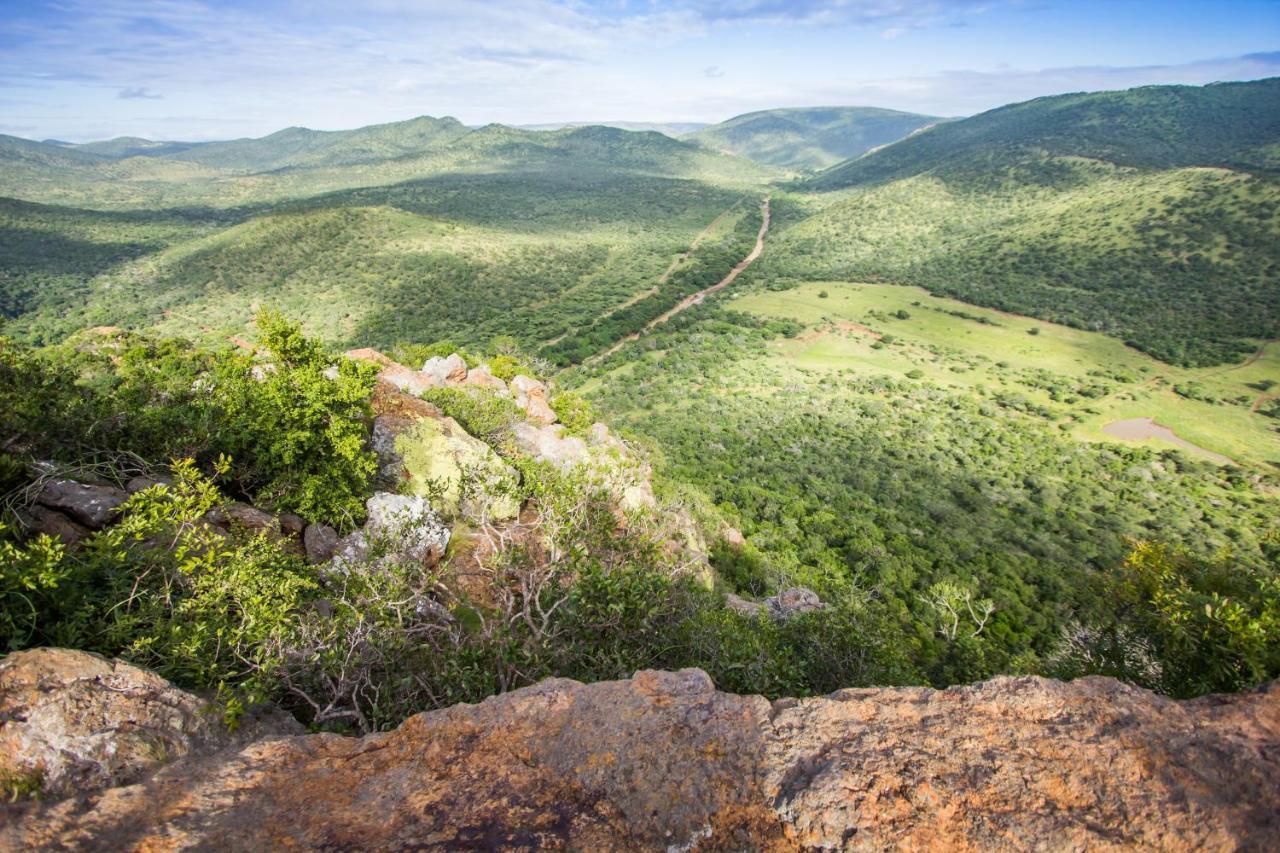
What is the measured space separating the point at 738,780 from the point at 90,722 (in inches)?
264

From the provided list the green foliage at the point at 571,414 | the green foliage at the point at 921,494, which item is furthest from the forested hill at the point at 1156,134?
the green foliage at the point at 571,414

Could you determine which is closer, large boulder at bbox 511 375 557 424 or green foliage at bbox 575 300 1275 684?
green foliage at bbox 575 300 1275 684

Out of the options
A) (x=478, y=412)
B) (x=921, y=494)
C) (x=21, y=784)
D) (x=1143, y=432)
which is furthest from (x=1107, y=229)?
(x=21, y=784)

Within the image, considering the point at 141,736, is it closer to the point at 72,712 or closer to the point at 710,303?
the point at 72,712

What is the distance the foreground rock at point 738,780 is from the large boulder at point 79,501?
23.8 feet

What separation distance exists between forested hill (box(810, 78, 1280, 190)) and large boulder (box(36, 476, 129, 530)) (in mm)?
173297

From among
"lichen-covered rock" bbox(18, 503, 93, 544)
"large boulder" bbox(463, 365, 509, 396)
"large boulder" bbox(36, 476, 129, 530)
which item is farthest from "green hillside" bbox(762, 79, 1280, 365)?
"lichen-covered rock" bbox(18, 503, 93, 544)

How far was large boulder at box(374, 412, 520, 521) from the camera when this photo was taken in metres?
16.5

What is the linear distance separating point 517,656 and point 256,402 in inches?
470

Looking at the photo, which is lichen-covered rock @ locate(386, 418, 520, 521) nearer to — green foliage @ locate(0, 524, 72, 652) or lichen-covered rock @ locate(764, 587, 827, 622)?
green foliage @ locate(0, 524, 72, 652)

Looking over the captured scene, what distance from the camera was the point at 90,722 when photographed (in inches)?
227

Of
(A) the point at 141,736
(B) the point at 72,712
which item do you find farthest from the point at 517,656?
(B) the point at 72,712

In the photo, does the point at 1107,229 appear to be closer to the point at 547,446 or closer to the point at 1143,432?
the point at 1143,432

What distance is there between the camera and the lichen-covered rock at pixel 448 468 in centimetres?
1623
